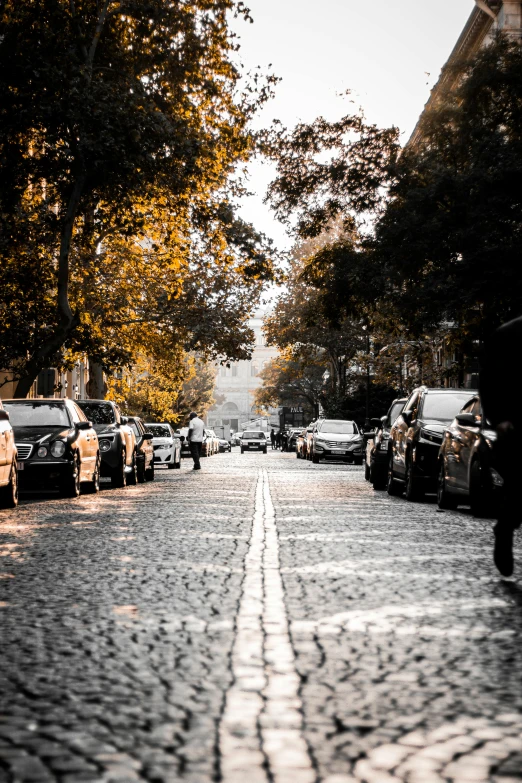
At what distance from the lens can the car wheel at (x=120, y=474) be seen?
24109 millimetres

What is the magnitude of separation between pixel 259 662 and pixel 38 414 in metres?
15.7

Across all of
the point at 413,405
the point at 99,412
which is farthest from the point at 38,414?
the point at 413,405

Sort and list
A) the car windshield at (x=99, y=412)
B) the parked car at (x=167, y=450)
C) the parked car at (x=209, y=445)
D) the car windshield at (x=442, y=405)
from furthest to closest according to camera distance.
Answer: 1. the parked car at (x=209, y=445)
2. the parked car at (x=167, y=450)
3. the car windshield at (x=99, y=412)
4. the car windshield at (x=442, y=405)

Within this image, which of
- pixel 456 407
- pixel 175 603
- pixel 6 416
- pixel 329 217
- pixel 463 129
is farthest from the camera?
pixel 329 217

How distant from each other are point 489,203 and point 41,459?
38.6ft

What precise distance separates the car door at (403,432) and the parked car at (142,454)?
23.9 ft

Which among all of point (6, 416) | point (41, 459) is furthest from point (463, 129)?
point (6, 416)

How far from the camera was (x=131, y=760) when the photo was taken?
3.83 m

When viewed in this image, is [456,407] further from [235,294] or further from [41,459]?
[235,294]

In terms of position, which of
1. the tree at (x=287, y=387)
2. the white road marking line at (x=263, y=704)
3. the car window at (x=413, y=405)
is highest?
the tree at (x=287, y=387)

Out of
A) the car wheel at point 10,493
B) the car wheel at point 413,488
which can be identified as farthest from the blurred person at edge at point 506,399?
the car wheel at point 413,488

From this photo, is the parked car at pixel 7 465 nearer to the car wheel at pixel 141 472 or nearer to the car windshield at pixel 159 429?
the car wheel at pixel 141 472

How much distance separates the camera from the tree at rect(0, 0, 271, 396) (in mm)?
24906

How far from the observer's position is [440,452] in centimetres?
1614
